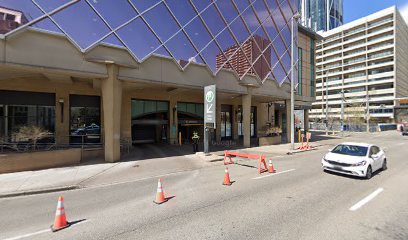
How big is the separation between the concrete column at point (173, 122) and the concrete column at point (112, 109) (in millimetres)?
8423

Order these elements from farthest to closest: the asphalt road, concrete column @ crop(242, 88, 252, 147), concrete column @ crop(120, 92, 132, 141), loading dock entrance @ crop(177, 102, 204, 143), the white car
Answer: loading dock entrance @ crop(177, 102, 204, 143), concrete column @ crop(242, 88, 252, 147), concrete column @ crop(120, 92, 132, 141), the white car, the asphalt road

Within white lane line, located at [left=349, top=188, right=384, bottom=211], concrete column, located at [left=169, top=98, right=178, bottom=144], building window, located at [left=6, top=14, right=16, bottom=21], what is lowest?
white lane line, located at [left=349, top=188, right=384, bottom=211]

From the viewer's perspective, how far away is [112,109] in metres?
13.2

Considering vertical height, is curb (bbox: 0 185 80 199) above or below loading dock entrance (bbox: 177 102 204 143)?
below

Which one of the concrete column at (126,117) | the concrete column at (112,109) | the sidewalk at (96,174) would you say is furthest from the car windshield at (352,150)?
the concrete column at (126,117)

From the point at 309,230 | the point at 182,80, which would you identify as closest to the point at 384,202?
the point at 309,230

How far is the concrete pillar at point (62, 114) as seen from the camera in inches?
626

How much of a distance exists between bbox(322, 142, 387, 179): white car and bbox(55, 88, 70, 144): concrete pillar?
56.0ft

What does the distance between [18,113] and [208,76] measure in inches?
550

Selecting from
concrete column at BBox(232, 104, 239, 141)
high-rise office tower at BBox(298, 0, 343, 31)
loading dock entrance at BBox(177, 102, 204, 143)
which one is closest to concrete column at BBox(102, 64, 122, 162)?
loading dock entrance at BBox(177, 102, 204, 143)

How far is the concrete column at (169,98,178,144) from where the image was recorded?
70.8 feet

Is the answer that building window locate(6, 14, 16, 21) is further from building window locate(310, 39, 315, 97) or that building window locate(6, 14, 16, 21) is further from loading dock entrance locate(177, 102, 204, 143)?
building window locate(310, 39, 315, 97)

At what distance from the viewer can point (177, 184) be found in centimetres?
894

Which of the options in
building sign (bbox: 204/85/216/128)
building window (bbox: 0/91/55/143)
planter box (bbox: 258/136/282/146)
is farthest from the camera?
planter box (bbox: 258/136/282/146)
